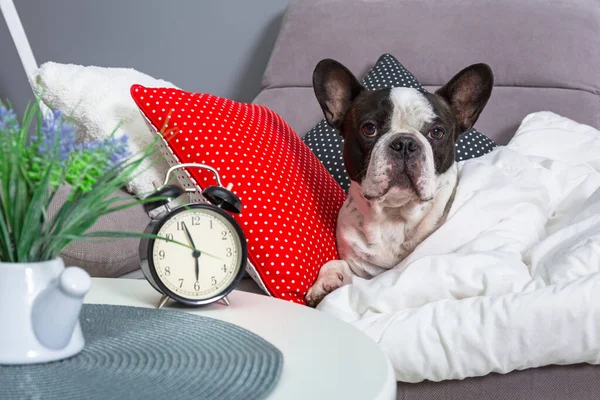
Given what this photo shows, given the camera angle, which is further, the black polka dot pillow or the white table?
the black polka dot pillow

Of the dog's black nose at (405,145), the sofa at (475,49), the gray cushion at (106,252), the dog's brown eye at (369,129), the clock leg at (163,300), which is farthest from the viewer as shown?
the sofa at (475,49)

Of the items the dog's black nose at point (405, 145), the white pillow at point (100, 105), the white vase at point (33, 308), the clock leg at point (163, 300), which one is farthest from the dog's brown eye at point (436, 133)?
the white vase at point (33, 308)

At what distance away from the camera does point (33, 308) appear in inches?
27.6

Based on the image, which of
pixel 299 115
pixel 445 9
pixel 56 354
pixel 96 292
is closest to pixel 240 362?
pixel 56 354

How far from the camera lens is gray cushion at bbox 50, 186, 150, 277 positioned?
141cm

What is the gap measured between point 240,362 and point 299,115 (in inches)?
65.4

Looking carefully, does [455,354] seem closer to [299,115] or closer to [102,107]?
[102,107]

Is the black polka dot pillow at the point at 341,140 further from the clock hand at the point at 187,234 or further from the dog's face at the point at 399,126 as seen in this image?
the clock hand at the point at 187,234

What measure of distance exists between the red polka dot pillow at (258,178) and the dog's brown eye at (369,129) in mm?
161

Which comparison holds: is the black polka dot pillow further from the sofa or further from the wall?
the wall

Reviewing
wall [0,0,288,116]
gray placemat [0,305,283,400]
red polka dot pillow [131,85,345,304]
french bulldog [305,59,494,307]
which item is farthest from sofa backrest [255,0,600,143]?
gray placemat [0,305,283,400]

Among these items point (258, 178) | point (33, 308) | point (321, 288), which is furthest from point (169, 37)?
point (33, 308)

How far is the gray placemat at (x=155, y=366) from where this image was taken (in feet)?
2.15

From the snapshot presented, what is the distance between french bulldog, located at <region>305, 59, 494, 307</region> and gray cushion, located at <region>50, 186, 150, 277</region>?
391mm
